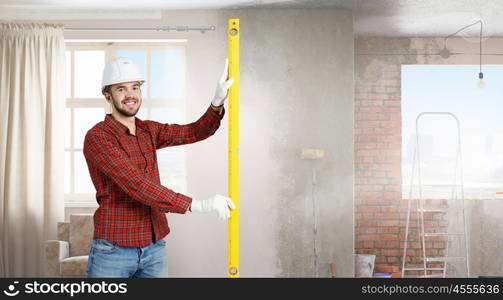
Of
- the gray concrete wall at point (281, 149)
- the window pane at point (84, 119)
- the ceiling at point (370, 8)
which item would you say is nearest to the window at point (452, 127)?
the ceiling at point (370, 8)

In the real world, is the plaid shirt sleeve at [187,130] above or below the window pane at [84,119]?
below

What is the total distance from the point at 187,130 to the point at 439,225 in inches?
192

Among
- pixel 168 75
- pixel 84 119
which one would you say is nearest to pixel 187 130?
pixel 168 75

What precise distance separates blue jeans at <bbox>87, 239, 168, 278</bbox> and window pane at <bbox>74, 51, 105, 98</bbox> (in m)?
4.15

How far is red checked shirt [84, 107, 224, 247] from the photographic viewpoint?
8.02 ft

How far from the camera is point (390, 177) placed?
23.3 feet

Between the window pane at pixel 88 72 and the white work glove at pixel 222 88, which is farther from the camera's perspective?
the window pane at pixel 88 72

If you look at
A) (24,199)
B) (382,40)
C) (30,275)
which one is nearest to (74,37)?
(24,199)

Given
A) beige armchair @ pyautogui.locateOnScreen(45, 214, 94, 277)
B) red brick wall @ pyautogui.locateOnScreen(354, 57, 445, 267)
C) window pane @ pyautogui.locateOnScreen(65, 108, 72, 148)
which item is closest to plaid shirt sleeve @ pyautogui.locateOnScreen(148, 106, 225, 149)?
beige armchair @ pyautogui.locateOnScreen(45, 214, 94, 277)

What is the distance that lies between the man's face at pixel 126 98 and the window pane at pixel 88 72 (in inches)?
156

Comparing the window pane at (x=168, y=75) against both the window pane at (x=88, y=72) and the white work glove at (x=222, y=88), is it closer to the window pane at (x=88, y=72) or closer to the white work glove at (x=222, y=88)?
the window pane at (x=88, y=72)

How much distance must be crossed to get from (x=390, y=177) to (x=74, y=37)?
148 inches

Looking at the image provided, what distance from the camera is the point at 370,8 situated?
5973 millimetres

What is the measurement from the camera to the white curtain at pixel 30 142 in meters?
6.05
